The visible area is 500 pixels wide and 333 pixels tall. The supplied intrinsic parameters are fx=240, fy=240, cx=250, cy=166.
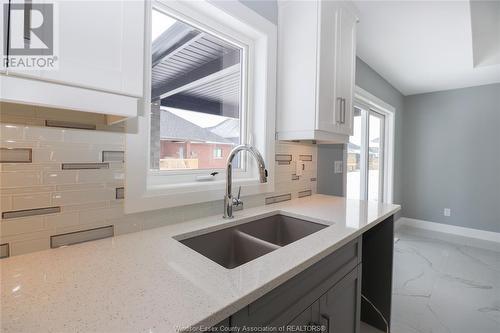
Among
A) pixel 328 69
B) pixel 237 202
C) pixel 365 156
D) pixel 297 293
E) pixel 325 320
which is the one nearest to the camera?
pixel 297 293

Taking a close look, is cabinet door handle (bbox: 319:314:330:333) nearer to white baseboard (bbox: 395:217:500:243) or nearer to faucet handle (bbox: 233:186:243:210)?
faucet handle (bbox: 233:186:243:210)

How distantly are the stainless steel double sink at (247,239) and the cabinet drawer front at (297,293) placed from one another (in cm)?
17

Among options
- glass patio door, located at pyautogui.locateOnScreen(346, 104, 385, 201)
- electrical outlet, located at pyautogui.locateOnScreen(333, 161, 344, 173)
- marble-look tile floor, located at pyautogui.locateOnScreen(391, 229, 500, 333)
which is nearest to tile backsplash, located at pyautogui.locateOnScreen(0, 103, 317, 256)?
electrical outlet, located at pyautogui.locateOnScreen(333, 161, 344, 173)

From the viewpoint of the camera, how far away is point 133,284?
617 millimetres

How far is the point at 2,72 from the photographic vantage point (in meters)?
0.52

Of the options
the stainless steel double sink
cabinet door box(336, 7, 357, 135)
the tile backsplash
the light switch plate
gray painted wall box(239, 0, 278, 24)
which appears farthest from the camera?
the light switch plate

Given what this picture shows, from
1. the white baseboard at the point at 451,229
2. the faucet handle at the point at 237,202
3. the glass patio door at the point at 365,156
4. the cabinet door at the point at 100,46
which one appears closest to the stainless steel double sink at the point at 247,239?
the faucet handle at the point at 237,202

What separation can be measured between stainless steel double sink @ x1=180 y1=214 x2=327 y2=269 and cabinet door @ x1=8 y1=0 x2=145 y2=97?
2.18 feet

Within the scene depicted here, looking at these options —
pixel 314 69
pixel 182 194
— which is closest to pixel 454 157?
pixel 314 69

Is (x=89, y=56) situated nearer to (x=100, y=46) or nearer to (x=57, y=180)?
(x=100, y=46)

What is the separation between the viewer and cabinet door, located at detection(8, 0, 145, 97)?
23.4 inches

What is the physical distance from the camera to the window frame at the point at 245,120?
100 cm

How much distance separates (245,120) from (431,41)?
2154 millimetres

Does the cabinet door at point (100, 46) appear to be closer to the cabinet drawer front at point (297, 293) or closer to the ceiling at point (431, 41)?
the cabinet drawer front at point (297, 293)
